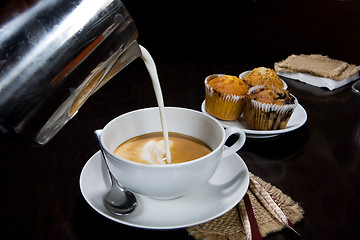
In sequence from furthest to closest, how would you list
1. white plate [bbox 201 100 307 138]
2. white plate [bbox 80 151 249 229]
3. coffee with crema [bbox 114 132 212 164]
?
white plate [bbox 201 100 307 138], coffee with crema [bbox 114 132 212 164], white plate [bbox 80 151 249 229]

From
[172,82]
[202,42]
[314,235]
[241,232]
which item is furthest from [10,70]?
[202,42]

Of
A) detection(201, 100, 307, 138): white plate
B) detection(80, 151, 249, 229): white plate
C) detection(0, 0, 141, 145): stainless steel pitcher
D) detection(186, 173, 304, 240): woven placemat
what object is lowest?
detection(201, 100, 307, 138): white plate

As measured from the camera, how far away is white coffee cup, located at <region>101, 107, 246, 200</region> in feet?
1.47

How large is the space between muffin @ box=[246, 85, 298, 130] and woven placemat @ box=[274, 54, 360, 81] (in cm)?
40

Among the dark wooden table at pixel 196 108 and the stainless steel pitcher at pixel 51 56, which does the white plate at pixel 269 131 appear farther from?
the stainless steel pitcher at pixel 51 56

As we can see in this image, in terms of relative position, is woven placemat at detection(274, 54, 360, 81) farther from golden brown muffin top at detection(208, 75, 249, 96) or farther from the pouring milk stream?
the pouring milk stream

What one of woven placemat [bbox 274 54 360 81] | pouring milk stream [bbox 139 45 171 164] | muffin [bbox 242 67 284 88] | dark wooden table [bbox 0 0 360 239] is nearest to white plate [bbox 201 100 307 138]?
dark wooden table [bbox 0 0 360 239]

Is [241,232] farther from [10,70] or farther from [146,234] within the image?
[10,70]

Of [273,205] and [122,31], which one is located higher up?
[122,31]

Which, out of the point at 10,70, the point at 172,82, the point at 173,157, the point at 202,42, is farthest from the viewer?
the point at 202,42

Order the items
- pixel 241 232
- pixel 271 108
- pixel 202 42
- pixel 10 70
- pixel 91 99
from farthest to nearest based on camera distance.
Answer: pixel 202 42
pixel 91 99
pixel 271 108
pixel 241 232
pixel 10 70

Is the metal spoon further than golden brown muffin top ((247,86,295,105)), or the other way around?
golden brown muffin top ((247,86,295,105))

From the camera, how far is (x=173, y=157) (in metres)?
0.58

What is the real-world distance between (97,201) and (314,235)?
33cm
